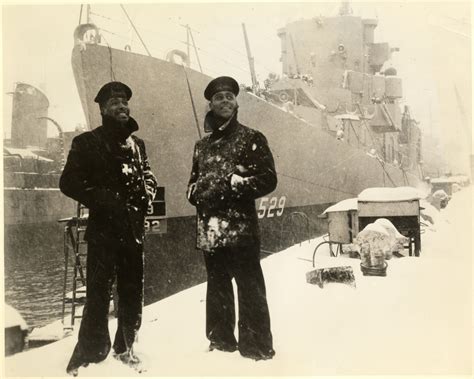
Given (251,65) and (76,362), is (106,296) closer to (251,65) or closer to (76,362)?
(76,362)

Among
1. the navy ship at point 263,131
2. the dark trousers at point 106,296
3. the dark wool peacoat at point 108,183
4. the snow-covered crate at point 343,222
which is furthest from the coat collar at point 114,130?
the snow-covered crate at point 343,222

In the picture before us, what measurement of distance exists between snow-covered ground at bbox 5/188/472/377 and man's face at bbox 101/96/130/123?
53.9 inches

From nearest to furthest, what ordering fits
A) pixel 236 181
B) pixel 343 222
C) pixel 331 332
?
pixel 236 181
pixel 331 332
pixel 343 222

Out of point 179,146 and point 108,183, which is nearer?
point 108,183

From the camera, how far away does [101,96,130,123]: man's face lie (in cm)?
290

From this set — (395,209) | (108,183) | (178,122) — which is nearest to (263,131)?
(178,122)

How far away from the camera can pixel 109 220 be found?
287 cm

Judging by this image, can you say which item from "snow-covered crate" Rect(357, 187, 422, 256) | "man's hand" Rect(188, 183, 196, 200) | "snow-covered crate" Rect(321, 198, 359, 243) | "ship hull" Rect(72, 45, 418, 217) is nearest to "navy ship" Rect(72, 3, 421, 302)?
"ship hull" Rect(72, 45, 418, 217)

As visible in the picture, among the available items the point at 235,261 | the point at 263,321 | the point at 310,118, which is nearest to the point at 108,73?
the point at 235,261

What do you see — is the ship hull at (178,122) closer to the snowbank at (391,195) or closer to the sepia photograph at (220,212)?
the sepia photograph at (220,212)

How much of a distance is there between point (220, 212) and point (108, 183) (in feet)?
2.28

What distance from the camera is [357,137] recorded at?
8.18 m

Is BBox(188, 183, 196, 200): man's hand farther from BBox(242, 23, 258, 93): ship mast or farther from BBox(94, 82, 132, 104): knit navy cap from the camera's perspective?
BBox(242, 23, 258, 93): ship mast

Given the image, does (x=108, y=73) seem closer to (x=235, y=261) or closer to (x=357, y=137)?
(x=235, y=261)
